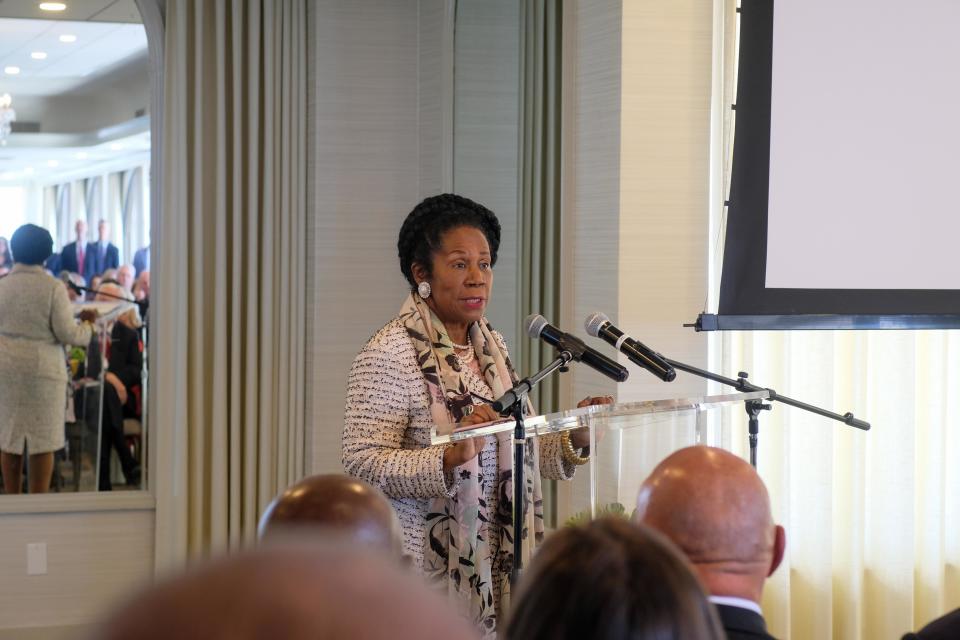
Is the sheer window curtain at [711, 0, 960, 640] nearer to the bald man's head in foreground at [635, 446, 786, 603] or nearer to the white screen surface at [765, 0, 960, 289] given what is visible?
the white screen surface at [765, 0, 960, 289]

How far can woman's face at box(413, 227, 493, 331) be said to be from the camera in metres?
2.71

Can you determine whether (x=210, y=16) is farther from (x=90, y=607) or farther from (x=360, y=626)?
(x=360, y=626)

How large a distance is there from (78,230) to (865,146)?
3.36m

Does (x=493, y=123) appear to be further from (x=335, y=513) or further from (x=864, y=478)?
(x=335, y=513)

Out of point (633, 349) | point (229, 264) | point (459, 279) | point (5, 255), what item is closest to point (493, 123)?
point (229, 264)

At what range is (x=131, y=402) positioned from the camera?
5055mm

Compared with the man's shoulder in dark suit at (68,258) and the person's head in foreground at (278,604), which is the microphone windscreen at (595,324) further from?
the man's shoulder in dark suit at (68,258)

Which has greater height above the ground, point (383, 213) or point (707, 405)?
point (383, 213)

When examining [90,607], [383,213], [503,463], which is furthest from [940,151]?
[90,607]

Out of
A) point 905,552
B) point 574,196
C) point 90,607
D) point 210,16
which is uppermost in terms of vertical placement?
point 210,16

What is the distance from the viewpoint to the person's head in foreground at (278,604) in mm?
362

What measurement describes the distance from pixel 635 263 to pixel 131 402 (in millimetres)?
2629

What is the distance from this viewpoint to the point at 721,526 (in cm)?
132

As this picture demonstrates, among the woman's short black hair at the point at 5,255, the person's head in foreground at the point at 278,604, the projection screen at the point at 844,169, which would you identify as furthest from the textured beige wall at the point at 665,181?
the person's head in foreground at the point at 278,604
